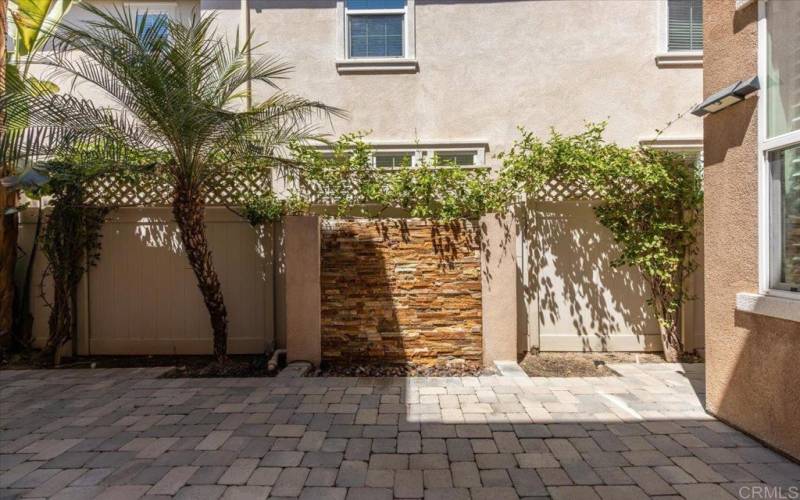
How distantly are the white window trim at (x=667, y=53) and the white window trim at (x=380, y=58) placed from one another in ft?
13.1

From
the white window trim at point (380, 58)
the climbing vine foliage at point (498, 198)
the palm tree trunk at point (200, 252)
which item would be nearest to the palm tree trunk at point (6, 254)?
the climbing vine foliage at point (498, 198)

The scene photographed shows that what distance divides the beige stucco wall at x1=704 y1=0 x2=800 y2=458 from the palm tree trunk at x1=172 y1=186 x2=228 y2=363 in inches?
227

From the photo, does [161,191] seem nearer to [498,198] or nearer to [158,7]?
[158,7]

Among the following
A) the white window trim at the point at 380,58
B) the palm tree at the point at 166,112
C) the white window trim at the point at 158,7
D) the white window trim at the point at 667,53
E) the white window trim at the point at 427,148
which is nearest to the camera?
the palm tree at the point at 166,112

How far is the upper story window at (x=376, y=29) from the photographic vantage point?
7.01 metres

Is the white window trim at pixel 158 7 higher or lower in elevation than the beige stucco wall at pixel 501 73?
higher

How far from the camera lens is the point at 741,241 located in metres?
3.64

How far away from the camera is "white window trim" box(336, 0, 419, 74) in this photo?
6914mm

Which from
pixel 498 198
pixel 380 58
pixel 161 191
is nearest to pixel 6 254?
pixel 161 191

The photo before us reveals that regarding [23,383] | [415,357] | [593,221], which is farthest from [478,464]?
[23,383]

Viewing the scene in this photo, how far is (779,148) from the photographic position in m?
3.31

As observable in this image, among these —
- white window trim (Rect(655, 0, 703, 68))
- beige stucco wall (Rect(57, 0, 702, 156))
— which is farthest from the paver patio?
white window trim (Rect(655, 0, 703, 68))

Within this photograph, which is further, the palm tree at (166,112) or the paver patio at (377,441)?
the palm tree at (166,112)

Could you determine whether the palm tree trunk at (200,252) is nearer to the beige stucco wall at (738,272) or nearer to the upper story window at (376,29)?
the upper story window at (376,29)
